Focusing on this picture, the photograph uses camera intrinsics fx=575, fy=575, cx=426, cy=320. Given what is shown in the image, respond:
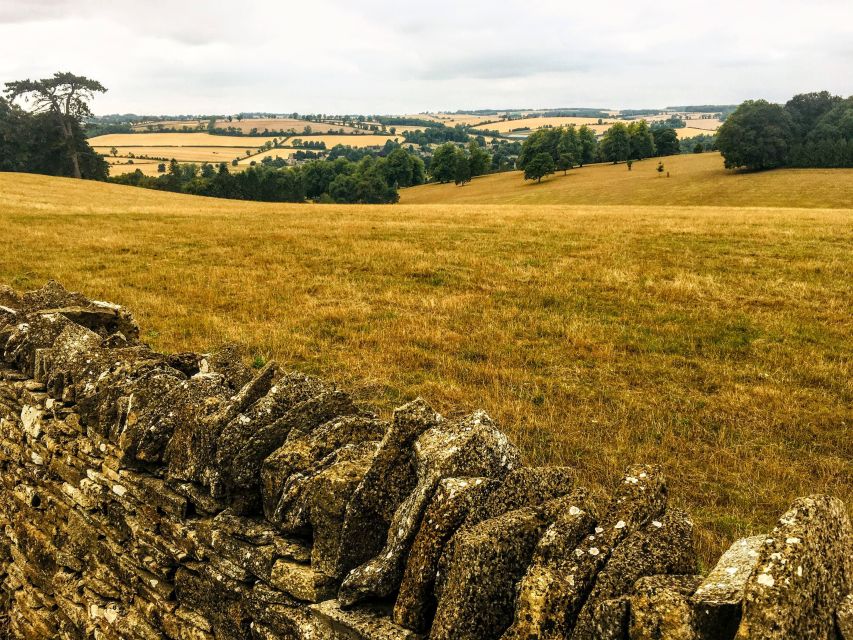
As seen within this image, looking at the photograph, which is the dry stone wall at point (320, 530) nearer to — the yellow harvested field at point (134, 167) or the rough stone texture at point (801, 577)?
the rough stone texture at point (801, 577)

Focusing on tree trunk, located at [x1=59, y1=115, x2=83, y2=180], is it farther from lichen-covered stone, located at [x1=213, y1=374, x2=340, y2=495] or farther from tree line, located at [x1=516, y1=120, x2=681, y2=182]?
lichen-covered stone, located at [x1=213, y1=374, x2=340, y2=495]

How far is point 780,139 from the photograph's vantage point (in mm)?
74812

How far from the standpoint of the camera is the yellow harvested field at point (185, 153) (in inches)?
4784

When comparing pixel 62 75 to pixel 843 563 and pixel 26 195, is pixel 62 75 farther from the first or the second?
pixel 843 563

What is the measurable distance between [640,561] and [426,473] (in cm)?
108

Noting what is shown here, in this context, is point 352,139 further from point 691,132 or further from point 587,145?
point 691,132

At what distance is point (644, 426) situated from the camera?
267 inches

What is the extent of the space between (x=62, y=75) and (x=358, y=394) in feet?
255

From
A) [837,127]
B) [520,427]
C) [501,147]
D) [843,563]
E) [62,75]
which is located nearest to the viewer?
[843,563]

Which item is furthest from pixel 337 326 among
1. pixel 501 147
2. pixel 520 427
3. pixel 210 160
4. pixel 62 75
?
pixel 501 147

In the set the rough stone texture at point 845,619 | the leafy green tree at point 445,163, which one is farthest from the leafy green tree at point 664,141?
the rough stone texture at point 845,619

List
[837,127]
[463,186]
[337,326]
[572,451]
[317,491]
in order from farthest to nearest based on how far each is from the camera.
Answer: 1. [463,186]
2. [837,127]
3. [337,326]
4. [572,451]
5. [317,491]

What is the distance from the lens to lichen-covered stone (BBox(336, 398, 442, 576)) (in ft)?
9.84

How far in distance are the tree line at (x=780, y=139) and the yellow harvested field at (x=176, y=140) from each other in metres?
120
